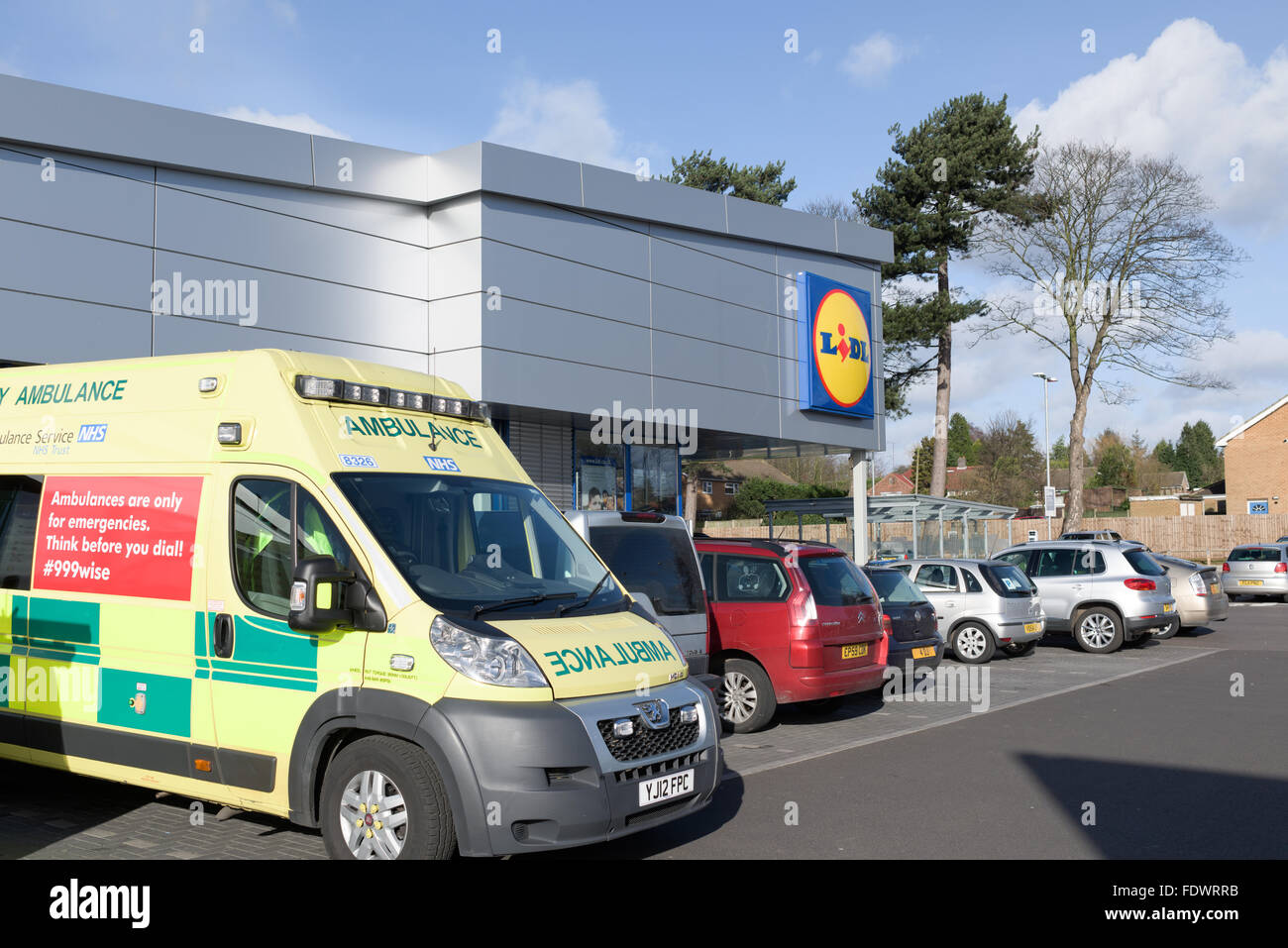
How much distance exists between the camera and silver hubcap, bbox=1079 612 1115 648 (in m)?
17.7

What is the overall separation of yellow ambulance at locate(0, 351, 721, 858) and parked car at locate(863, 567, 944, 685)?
21.3 feet

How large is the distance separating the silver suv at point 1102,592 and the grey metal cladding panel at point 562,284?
7.55 meters

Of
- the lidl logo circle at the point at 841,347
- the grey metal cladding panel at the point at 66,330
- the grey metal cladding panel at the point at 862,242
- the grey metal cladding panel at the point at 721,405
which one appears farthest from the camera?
the grey metal cladding panel at the point at 862,242

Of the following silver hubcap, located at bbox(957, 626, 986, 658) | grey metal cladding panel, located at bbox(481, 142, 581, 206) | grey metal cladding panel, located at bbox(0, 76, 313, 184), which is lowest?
silver hubcap, located at bbox(957, 626, 986, 658)

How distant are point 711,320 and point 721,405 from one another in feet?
5.30

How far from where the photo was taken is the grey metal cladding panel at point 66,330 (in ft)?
42.0

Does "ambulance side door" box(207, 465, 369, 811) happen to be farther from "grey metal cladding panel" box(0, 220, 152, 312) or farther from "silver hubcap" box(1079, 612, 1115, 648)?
"silver hubcap" box(1079, 612, 1115, 648)

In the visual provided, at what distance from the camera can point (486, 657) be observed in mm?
5230

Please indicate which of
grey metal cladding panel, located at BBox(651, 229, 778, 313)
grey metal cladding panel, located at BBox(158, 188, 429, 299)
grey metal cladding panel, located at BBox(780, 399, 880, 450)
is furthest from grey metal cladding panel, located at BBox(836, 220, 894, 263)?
grey metal cladding panel, located at BBox(158, 188, 429, 299)

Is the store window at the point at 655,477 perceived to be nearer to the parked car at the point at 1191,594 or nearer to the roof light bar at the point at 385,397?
the parked car at the point at 1191,594

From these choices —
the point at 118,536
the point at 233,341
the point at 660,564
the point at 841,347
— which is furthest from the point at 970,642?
the point at 118,536

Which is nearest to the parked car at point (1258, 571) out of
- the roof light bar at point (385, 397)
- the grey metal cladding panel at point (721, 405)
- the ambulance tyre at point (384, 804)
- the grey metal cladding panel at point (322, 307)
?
the grey metal cladding panel at point (721, 405)

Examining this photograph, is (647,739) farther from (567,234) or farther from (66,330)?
(567,234)
